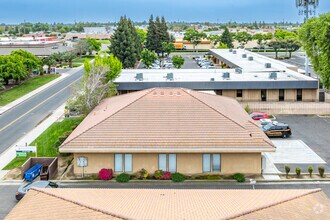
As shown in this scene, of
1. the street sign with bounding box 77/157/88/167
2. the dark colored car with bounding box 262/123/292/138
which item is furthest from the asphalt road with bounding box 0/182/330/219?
the dark colored car with bounding box 262/123/292/138

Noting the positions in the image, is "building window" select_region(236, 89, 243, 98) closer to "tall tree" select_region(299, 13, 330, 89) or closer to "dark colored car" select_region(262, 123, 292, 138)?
"tall tree" select_region(299, 13, 330, 89)

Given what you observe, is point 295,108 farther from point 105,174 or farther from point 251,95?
point 105,174

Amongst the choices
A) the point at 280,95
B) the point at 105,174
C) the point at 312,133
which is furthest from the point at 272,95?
the point at 105,174

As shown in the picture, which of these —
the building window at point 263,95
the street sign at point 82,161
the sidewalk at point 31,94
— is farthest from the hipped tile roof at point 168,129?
the sidewalk at point 31,94

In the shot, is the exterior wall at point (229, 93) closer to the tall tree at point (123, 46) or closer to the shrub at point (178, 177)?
the shrub at point (178, 177)

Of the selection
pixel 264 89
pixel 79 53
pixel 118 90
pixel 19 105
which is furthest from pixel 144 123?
pixel 79 53

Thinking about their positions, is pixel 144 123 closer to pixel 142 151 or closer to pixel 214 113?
pixel 142 151
